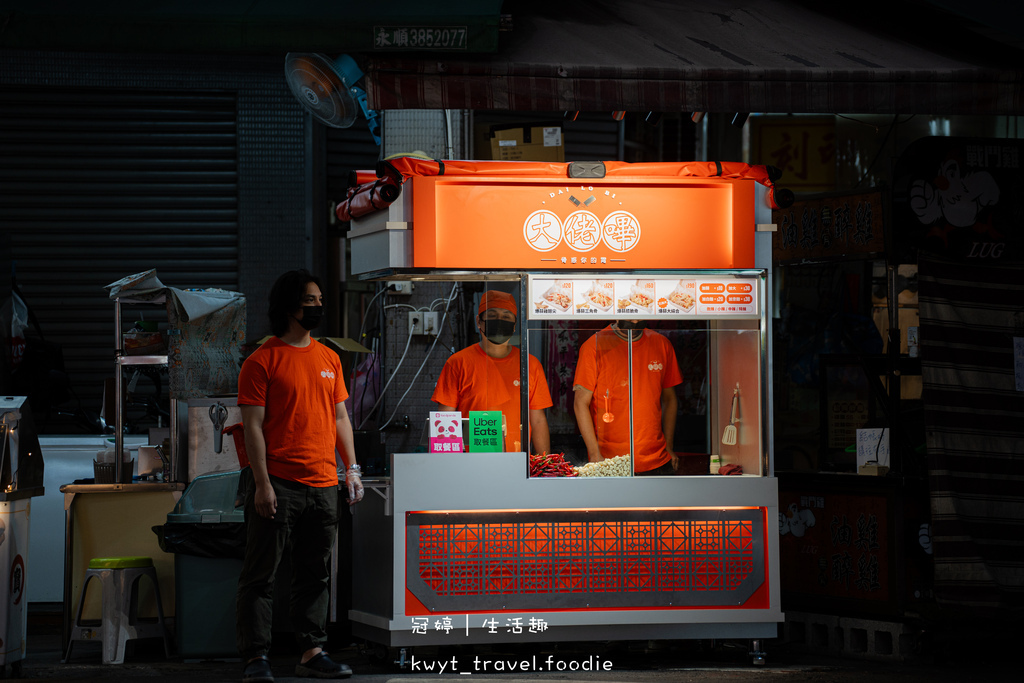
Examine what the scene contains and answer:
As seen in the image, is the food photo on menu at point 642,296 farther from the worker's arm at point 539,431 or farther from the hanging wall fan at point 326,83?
the hanging wall fan at point 326,83

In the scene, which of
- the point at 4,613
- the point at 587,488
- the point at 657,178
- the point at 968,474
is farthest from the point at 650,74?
the point at 4,613

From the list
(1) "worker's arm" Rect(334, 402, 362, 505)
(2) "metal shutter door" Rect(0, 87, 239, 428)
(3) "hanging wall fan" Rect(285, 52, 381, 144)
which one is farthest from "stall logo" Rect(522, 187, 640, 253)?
(2) "metal shutter door" Rect(0, 87, 239, 428)

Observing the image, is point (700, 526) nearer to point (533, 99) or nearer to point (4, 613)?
point (533, 99)

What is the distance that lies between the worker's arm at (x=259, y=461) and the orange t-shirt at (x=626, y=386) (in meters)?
1.93

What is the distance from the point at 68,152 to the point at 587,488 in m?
5.50

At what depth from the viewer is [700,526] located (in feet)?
19.5

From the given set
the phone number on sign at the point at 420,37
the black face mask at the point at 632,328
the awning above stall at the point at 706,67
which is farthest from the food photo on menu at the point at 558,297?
the phone number on sign at the point at 420,37

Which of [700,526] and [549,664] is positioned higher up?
[700,526]

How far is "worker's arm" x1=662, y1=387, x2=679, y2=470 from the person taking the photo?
6125 mm

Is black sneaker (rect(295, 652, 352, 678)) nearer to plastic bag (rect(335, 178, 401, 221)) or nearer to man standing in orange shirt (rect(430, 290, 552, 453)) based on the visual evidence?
man standing in orange shirt (rect(430, 290, 552, 453))

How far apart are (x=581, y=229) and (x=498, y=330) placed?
82 centimetres

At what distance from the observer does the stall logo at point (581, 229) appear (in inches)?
233

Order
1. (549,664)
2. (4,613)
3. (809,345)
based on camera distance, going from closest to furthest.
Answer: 1. (4,613)
2. (549,664)
3. (809,345)

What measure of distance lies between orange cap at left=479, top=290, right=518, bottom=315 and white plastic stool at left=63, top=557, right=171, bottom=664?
2633mm
